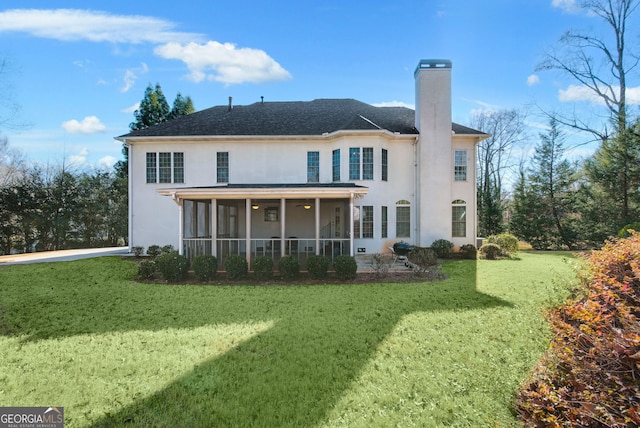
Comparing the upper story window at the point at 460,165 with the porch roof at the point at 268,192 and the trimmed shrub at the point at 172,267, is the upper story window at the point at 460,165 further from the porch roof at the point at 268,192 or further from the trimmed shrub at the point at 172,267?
the trimmed shrub at the point at 172,267

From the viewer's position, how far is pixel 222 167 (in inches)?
704

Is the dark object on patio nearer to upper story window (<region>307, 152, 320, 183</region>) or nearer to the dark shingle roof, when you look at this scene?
upper story window (<region>307, 152, 320, 183</region>)

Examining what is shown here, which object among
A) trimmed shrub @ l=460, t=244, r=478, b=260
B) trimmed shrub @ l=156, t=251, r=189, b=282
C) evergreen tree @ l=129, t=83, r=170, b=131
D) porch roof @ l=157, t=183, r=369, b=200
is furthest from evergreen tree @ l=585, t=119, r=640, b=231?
evergreen tree @ l=129, t=83, r=170, b=131

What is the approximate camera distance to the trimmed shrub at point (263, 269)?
11500mm

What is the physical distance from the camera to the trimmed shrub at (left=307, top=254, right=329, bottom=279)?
1148 centimetres

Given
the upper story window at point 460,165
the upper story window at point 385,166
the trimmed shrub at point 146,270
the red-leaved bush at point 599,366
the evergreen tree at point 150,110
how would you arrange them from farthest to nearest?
the evergreen tree at point 150,110
the upper story window at point 460,165
the upper story window at point 385,166
the trimmed shrub at point 146,270
the red-leaved bush at point 599,366

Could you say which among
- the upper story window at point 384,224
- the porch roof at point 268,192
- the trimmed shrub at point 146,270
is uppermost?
the porch roof at point 268,192

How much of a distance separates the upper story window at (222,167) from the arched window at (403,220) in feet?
29.5

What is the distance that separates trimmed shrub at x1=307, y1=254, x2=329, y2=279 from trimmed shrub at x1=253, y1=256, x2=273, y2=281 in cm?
130

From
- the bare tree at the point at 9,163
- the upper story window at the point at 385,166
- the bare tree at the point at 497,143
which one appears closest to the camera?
the upper story window at the point at 385,166

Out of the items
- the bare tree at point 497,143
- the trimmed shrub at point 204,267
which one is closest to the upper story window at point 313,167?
the trimmed shrub at point 204,267

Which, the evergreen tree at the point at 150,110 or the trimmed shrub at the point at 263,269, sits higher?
the evergreen tree at the point at 150,110

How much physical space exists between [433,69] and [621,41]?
60.5ft

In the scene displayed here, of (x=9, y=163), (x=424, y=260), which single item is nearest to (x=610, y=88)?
(x=424, y=260)
